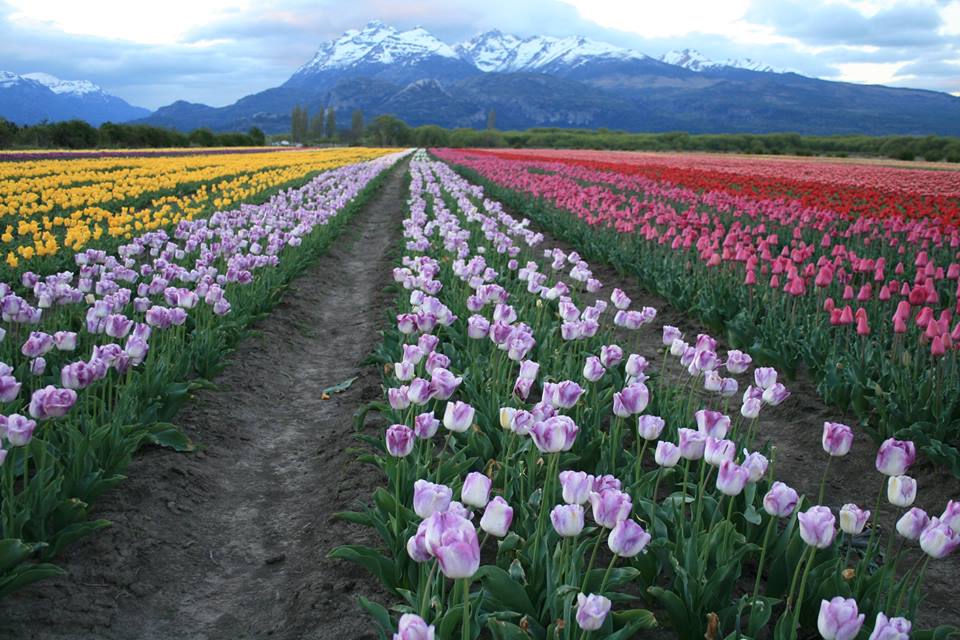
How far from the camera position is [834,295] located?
7.83m

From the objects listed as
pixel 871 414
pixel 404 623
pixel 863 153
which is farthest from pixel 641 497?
pixel 863 153

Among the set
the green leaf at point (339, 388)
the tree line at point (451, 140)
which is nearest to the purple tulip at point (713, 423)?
the green leaf at point (339, 388)

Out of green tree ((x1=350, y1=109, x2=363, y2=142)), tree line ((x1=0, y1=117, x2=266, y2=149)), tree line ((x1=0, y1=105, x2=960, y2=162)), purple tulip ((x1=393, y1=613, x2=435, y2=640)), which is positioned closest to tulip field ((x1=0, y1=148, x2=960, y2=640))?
purple tulip ((x1=393, y1=613, x2=435, y2=640))

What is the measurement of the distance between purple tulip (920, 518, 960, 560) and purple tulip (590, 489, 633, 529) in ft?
2.88

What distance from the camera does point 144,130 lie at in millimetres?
57719

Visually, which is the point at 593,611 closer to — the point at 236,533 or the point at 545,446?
the point at 545,446

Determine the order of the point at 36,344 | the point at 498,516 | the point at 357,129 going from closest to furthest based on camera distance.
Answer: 1. the point at 498,516
2. the point at 36,344
3. the point at 357,129

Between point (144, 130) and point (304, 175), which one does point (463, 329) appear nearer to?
point (304, 175)

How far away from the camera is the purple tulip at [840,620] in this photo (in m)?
1.99

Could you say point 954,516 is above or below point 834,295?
above

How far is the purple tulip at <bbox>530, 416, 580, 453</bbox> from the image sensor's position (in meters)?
2.70

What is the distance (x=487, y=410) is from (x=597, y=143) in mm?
82743

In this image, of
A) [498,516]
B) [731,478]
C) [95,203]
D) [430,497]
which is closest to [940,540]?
[731,478]

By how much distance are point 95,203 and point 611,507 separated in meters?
15.4
